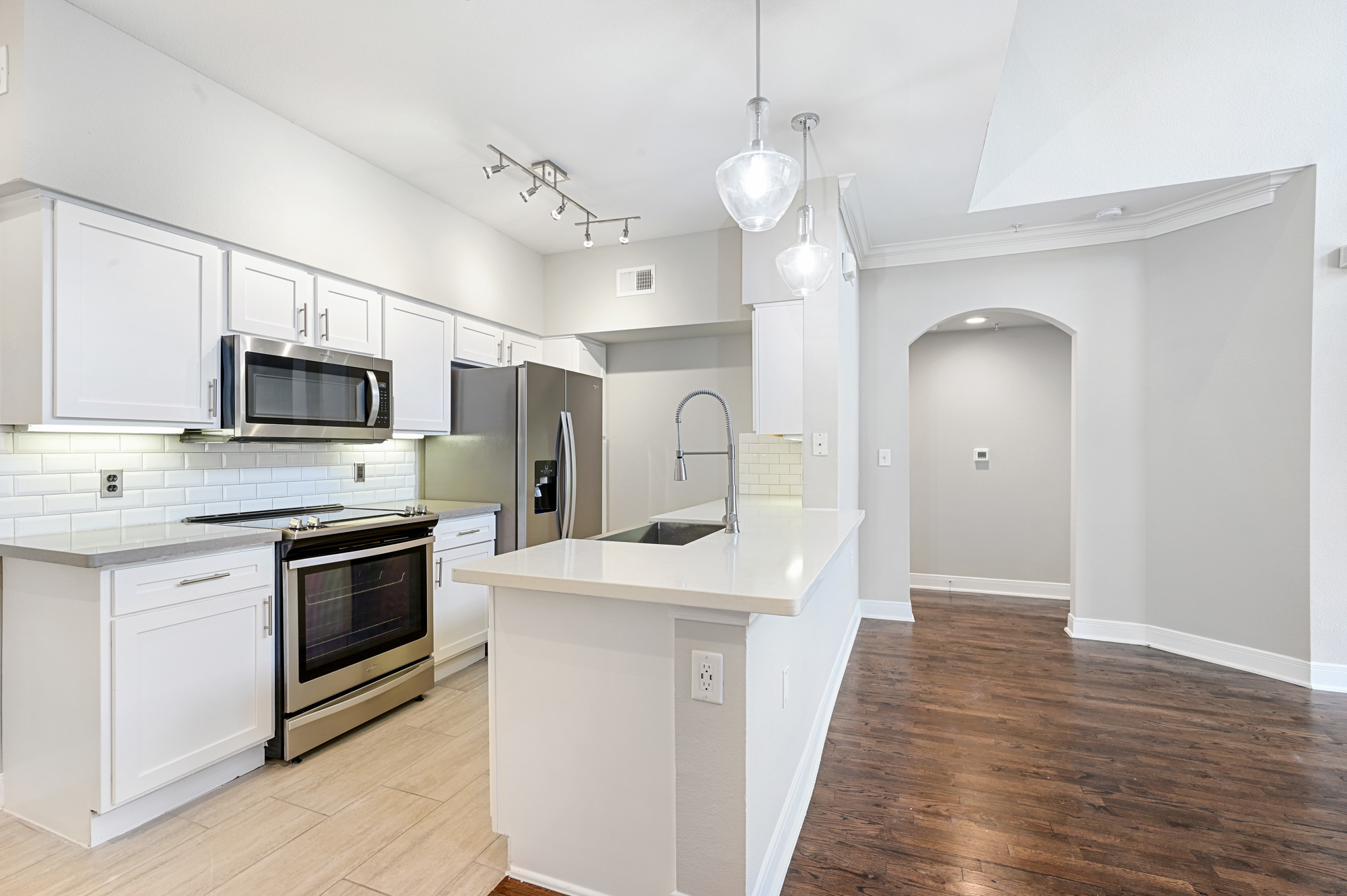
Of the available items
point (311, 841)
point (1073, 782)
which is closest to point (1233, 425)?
point (1073, 782)

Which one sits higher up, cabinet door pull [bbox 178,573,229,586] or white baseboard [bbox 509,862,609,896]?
cabinet door pull [bbox 178,573,229,586]

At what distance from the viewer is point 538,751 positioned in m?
1.70

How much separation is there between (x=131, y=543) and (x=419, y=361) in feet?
5.58

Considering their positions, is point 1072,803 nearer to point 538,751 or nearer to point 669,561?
point 669,561

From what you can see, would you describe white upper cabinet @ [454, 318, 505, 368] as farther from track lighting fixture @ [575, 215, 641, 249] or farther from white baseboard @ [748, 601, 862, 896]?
white baseboard @ [748, 601, 862, 896]

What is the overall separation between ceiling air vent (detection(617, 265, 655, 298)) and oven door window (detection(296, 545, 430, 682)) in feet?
7.37

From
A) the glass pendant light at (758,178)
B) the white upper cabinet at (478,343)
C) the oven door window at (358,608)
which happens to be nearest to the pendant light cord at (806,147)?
the glass pendant light at (758,178)

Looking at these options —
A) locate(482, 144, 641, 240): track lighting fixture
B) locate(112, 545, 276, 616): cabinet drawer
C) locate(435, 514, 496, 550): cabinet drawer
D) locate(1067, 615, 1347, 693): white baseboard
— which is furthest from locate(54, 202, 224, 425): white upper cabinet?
locate(1067, 615, 1347, 693): white baseboard

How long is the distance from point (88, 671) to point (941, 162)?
158 inches

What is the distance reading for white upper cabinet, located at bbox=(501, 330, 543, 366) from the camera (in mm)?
4242

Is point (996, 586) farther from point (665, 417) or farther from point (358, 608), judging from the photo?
point (358, 608)

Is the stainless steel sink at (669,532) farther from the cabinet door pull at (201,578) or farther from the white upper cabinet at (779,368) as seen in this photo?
the cabinet door pull at (201,578)

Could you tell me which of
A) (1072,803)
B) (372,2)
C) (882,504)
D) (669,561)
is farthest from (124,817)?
(882,504)

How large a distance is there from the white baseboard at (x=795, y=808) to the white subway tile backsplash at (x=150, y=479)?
Result: 2.58m
